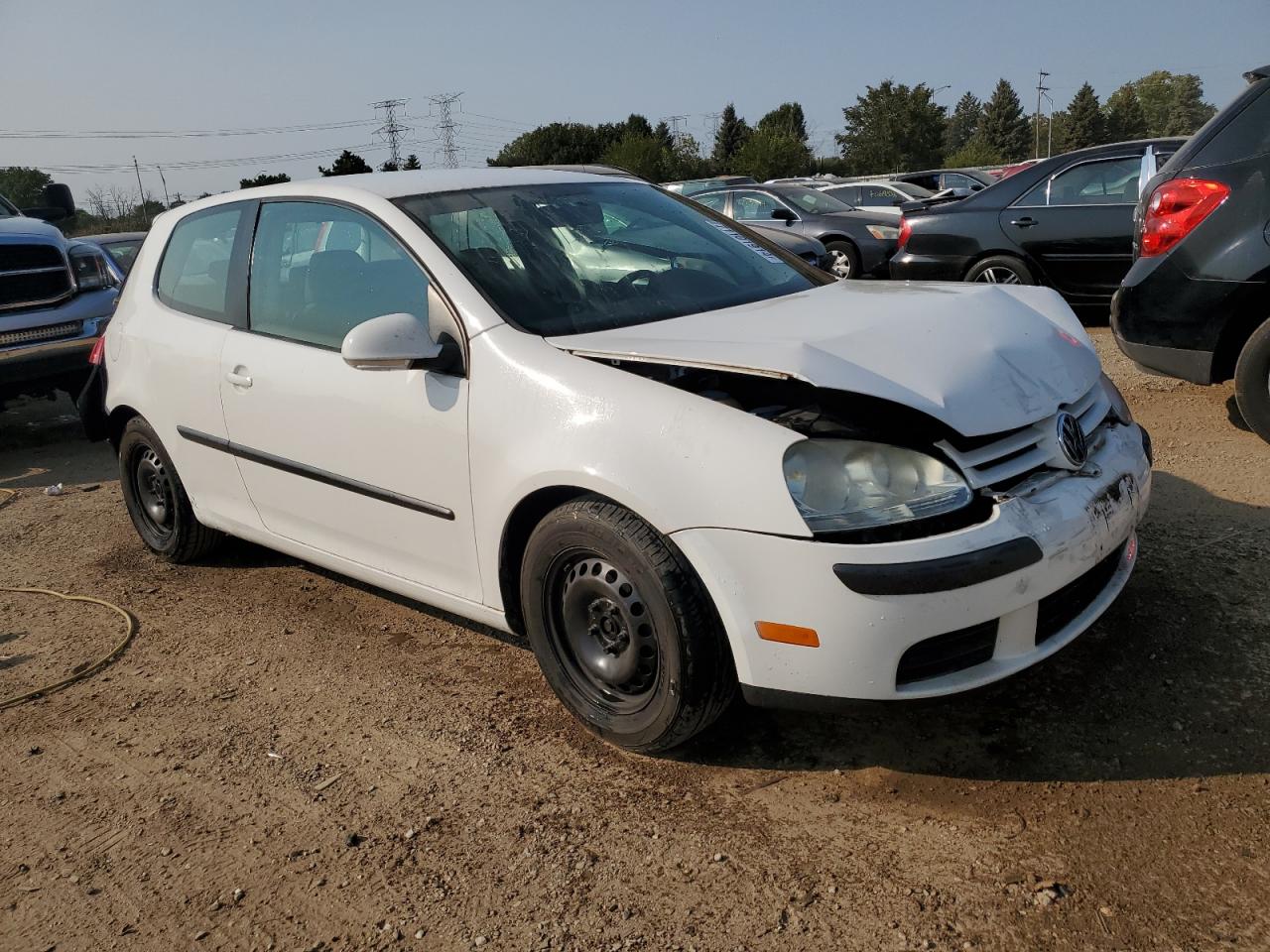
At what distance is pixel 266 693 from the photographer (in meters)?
3.58

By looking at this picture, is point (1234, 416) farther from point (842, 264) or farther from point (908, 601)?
point (842, 264)

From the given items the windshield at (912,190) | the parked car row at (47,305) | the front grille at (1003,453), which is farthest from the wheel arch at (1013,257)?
the windshield at (912,190)

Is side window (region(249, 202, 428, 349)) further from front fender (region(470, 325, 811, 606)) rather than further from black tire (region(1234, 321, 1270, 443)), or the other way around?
black tire (region(1234, 321, 1270, 443))

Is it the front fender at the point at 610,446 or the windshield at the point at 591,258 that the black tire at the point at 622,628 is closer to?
the front fender at the point at 610,446

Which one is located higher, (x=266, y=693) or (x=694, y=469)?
(x=694, y=469)

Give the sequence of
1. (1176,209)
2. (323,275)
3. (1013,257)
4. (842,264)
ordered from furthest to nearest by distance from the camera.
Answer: (842,264)
(1013,257)
(1176,209)
(323,275)

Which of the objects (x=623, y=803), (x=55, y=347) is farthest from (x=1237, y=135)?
(x=55, y=347)

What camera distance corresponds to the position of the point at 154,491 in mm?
4844

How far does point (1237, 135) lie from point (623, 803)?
4.25 meters

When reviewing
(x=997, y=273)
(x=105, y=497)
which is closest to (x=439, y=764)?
(x=105, y=497)

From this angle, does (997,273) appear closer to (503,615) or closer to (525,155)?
(503,615)

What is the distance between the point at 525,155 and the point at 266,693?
85908 millimetres

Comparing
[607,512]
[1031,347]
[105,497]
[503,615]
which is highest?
[1031,347]

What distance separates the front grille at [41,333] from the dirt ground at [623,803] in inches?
168
